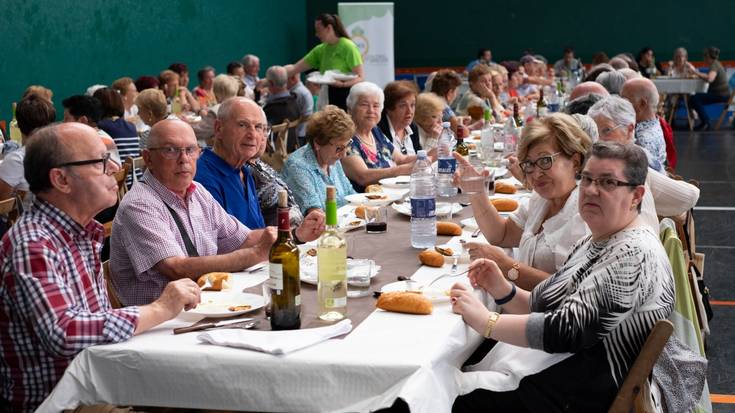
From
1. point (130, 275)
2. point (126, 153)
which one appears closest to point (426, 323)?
point (130, 275)

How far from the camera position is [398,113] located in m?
6.13

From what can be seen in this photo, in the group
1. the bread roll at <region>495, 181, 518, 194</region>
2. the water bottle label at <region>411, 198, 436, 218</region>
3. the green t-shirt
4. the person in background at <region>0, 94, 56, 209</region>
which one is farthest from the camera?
the green t-shirt

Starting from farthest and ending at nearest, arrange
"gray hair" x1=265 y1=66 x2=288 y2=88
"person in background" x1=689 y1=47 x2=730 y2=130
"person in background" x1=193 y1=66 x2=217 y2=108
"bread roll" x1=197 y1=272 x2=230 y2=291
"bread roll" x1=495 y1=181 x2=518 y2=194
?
"person in background" x1=689 y1=47 x2=730 y2=130
"person in background" x1=193 y1=66 x2=217 y2=108
"gray hair" x1=265 y1=66 x2=288 y2=88
"bread roll" x1=495 y1=181 x2=518 y2=194
"bread roll" x1=197 y1=272 x2=230 y2=291

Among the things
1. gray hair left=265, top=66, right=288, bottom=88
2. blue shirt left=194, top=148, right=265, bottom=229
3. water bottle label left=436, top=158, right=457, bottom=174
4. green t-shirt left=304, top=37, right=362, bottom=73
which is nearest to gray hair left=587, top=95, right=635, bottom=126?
water bottle label left=436, top=158, right=457, bottom=174

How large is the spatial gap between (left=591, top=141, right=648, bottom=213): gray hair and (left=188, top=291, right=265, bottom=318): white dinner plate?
101 centimetres

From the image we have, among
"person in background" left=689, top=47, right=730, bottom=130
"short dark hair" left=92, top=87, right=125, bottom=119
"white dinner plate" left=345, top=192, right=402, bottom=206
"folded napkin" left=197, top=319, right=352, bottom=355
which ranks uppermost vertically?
"short dark hair" left=92, top=87, right=125, bottom=119

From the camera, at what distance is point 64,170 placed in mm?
2236

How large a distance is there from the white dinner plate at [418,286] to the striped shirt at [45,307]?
2.52 ft

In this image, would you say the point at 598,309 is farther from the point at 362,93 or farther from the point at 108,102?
the point at 108,102

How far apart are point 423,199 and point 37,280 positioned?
1.46 meters

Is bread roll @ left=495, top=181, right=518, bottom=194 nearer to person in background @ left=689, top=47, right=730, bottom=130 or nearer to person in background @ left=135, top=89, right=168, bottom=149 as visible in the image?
person in background @ left=135, top=89, right=168, bottom=149

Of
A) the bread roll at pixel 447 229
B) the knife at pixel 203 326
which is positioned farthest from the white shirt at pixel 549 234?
the knife at pixel 203 326

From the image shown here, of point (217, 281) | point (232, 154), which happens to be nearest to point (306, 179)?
point (232, 154)

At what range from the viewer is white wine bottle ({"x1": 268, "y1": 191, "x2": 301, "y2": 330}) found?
7.29 ft
